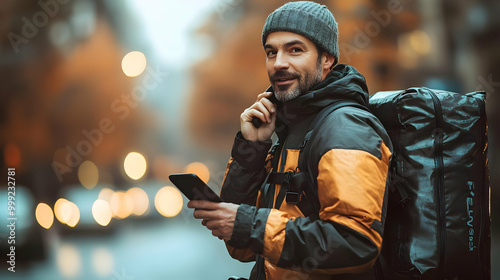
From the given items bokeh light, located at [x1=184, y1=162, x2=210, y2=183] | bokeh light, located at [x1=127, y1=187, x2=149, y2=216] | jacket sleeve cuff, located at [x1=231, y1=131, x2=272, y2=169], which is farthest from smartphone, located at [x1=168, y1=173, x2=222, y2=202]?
bokeh light, located at [x1=184, y1=162, x2=210, y2=183]

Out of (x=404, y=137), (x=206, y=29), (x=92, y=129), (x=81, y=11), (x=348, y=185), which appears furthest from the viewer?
(x=206, y=29)

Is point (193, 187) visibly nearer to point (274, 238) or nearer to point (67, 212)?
point (274, 238)

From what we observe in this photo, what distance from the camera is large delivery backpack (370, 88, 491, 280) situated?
2549mm

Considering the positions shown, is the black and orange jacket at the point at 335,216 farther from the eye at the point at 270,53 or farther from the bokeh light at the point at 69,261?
the bokeh light at the point at 69,261

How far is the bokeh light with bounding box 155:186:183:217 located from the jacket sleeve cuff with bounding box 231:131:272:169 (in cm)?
2277

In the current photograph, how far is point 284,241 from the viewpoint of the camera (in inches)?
89.5

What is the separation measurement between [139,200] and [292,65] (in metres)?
23.2

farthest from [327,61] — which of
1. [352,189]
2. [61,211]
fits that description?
[61,211]

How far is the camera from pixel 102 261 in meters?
11.5

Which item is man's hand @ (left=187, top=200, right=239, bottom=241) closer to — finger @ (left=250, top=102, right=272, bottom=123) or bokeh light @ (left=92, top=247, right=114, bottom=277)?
finger @ (left=250, top=102, right=272, bottom=123)

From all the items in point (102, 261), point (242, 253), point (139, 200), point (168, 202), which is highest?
point (242, 253)

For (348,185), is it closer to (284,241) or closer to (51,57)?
(284,241)

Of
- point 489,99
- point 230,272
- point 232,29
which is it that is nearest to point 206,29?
point 232,29

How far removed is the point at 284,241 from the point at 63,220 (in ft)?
54.6
